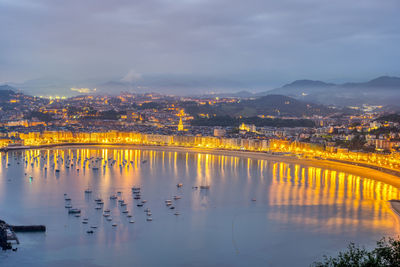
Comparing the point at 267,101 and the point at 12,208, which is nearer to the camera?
the point at 12,208

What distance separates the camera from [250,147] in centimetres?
2855

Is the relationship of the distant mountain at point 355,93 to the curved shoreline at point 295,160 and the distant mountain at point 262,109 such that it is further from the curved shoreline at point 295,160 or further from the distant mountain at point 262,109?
the curved shoreline at point 295,160

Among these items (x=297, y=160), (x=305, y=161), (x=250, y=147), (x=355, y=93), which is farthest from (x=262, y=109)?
(x=305, y=161)

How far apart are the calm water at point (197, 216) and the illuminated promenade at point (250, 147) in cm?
205

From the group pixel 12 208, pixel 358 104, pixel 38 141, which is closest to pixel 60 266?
pixel 12 208

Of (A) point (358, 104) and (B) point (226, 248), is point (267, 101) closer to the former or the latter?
(A) point (358, 104)

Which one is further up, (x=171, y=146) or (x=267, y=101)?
(x=267, y=101)

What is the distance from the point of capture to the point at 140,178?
16.6 m

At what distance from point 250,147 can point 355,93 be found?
5891 centimetres

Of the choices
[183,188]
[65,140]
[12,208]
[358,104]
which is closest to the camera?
[12,208]

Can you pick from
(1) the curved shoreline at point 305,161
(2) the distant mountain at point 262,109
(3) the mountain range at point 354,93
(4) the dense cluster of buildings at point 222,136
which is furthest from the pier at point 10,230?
(3) the mountain range at point 354,93

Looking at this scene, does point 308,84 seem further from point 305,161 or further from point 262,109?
point 305,161

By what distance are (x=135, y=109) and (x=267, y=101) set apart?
67.5 ft

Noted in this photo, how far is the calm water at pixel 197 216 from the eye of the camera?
343 inches
